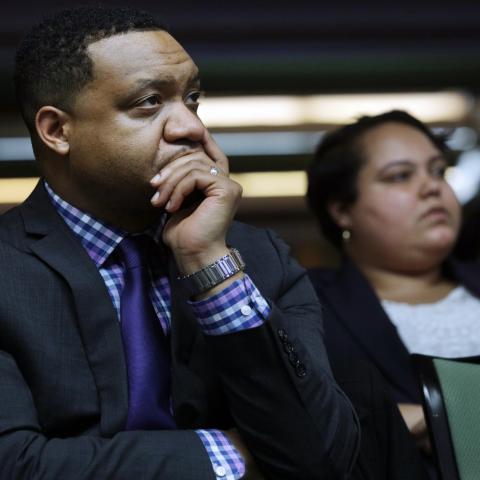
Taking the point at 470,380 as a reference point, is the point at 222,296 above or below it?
above

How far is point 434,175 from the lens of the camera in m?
2.61

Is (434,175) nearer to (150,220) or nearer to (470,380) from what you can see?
(470,380)

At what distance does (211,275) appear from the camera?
1443 mm


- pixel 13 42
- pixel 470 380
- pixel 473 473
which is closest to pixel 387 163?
pixel 470 380

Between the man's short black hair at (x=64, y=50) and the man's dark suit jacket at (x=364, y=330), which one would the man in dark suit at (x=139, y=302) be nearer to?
the man's short black hair at (x=64, y=50)

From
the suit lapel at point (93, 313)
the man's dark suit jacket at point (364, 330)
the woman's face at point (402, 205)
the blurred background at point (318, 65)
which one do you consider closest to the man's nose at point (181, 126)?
the suit lapel at point (93, 313)

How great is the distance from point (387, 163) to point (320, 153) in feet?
0.98

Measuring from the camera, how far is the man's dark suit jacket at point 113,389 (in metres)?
1.35

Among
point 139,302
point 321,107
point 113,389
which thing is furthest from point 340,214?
point 321,107

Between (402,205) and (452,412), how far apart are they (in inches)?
39.3

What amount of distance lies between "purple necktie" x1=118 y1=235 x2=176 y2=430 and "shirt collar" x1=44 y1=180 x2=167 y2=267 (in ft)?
0.07

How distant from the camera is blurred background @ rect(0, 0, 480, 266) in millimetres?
3613

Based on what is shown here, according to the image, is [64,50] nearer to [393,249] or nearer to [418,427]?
[418,427]

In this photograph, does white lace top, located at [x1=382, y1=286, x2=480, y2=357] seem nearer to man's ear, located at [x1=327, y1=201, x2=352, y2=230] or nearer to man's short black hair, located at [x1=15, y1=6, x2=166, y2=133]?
man's ear, located at [x1=327, y1=201, x2=352, y2=230]
